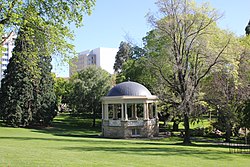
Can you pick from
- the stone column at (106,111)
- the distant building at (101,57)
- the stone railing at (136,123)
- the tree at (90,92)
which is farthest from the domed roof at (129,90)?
the distant building at (101,57)

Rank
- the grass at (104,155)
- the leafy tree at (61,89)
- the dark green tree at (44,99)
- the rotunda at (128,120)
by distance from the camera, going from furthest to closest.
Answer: the leafy tree at (61,89) → the dark green tree at (44,99) → the rotunda at (128,120) → the grass at (104,155)

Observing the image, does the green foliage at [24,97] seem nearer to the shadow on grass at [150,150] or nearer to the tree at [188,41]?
the tree at [188,41]

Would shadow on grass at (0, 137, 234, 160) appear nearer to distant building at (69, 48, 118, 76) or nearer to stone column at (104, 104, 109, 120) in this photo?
stone column at (104, 104, 109, 120)

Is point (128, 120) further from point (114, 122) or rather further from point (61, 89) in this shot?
point (61, 89)

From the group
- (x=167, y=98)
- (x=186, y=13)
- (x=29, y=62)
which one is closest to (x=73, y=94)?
(x=167, y=98)

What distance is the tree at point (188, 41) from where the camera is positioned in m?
28.2

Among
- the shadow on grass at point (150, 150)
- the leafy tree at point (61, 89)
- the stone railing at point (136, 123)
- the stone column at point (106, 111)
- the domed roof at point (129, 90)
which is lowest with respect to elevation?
the shadow on grass at point (150, 150)

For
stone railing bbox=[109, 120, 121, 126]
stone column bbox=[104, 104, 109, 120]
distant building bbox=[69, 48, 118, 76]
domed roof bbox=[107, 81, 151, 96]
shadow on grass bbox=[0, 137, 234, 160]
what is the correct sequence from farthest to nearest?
1. distant building bbox=[69, 48, 118, 76]
2. stone column bbox=[104, 104, 109, 120]
3. domed roof bbox=[107, 81, 151, 96]
4. stone railing bbox=[109, 120, 121, 126]
5. shadow on grass bbox=[0, 137, 234, 160]

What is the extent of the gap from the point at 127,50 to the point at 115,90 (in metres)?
63.0

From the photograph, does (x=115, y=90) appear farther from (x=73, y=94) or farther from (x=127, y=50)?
(x=127, y=50)

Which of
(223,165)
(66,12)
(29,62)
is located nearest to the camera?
(66,12)

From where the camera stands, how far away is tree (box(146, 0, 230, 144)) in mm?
28250

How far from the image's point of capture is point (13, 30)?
13.6 metres

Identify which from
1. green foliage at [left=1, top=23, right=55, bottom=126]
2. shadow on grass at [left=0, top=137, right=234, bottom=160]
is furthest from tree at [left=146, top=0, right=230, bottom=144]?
green foliage at [left=1, top=23, right=55, bottom=126]
